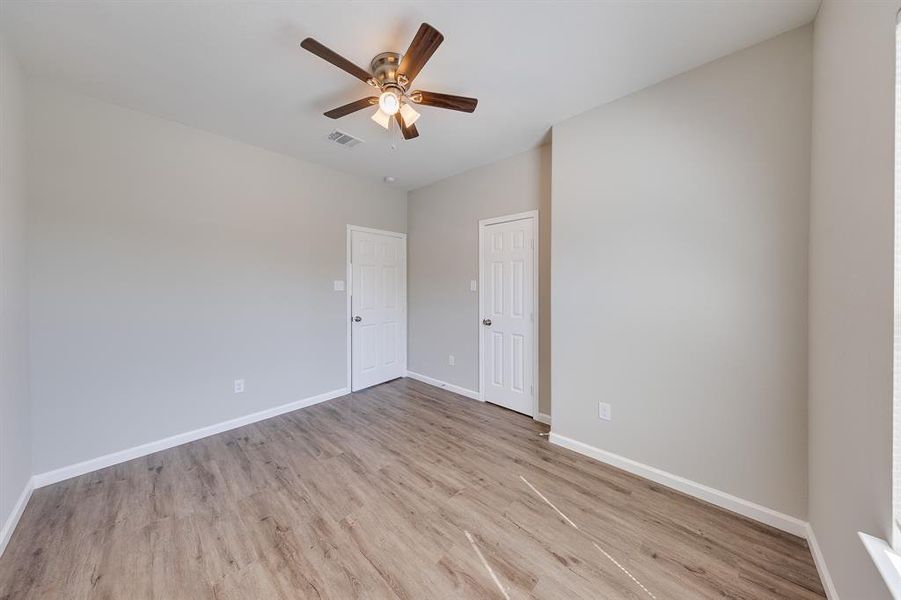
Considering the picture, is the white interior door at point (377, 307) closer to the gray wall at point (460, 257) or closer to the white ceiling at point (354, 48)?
the gray wall at point (460, 257)

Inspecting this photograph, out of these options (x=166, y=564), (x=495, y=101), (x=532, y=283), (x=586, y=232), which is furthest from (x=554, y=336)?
(x=166, y=564)

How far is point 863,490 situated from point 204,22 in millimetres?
3466

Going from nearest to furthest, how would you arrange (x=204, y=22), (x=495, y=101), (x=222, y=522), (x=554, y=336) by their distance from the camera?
(x=204, y=22)
(x=222, y=522)
(x=495, y=101)
(x=554, y=336)

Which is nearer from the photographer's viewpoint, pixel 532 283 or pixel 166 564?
pixel 166 564

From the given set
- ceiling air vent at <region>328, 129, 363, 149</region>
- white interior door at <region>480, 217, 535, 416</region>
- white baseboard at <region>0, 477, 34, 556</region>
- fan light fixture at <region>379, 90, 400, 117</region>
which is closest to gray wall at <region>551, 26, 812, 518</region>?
white interior door at <region>480, 217, 535, 416</region>

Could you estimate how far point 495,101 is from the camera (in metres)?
2.26

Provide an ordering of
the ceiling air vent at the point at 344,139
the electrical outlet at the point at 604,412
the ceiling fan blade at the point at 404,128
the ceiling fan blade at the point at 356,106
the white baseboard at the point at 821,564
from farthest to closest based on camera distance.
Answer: the ceiling air vent at the point at 344,139 < the electrical outlet at the point at 604,412 < the ceiling fan blade at the point at 404,128 < the ceiling fan blade at the point at 356,106 < the white baseboard at the point at 821,564

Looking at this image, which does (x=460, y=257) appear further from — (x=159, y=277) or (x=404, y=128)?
(x=159, y=277)

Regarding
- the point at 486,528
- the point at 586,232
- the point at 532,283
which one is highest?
the point at 586,232

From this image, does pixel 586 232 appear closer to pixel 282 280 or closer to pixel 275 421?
pixel 282 280

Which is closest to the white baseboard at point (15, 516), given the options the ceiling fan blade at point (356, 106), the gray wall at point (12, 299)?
the gray wall at point (12, 299)

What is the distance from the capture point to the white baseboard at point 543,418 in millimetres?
2932

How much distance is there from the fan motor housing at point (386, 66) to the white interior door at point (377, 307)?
2.11 metres

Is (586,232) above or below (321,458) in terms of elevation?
above
